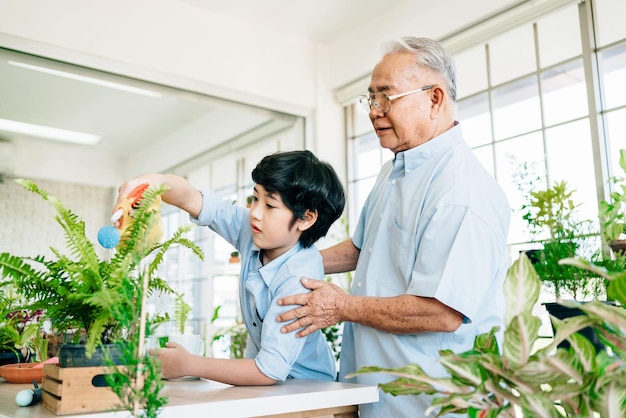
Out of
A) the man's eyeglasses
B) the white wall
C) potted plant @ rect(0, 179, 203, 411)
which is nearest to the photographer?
potted plant @ rect(0, 179, 203, 411)

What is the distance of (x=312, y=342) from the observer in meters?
1.48

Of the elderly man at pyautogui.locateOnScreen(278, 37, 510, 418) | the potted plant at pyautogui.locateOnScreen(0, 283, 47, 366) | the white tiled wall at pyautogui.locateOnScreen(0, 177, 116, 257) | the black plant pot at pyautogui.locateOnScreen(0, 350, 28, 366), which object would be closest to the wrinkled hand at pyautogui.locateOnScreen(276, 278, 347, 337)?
the elderly man at pyautogui.locateOnScreen(278, 37, 510, 418)

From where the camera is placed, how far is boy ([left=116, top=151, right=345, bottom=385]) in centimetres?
135

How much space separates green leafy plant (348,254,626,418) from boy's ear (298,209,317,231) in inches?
34.1

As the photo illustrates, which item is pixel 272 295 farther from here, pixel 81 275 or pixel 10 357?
pixel 10 357

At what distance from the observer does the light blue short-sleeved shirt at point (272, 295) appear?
1303 millimetres

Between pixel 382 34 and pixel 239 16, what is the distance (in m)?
1.03

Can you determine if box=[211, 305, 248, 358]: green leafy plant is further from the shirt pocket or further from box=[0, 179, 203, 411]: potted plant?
box=[0, 179, 203, 411]: potted plant

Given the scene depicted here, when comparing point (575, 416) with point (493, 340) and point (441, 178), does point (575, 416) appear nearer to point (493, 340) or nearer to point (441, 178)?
point (493, 340)

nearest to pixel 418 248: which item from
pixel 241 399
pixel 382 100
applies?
pixel 382 100

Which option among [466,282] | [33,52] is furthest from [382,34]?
[466,282]

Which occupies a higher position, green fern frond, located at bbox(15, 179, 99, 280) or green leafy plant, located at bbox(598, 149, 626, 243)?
green leafy plant, located at bbox(598, 149, 626, 243)

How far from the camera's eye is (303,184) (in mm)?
1507

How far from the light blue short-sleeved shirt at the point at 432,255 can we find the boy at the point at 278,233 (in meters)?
0.14
